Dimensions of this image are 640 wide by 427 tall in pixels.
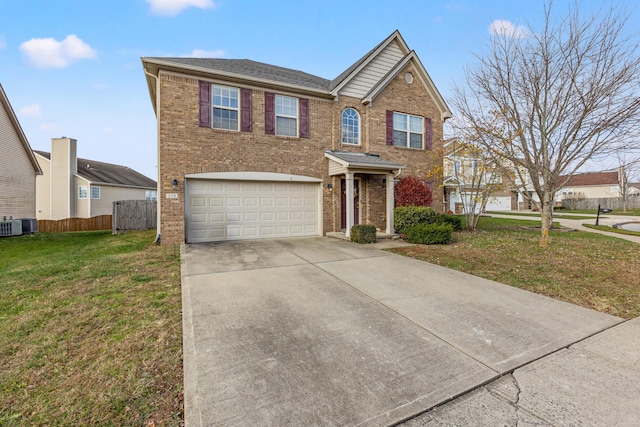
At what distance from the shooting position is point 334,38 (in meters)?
13.3

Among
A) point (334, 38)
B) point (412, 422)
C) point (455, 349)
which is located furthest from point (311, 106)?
point (412, 422)

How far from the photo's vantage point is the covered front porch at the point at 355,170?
10596mm

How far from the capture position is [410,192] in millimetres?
12797

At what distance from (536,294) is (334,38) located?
42.5 ft

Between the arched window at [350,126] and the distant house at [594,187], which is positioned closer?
the arched window at [350,126]

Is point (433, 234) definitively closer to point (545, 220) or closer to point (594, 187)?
point (545, 220)

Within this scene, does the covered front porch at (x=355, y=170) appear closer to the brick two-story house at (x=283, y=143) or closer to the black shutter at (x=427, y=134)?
the brick two-story house at (x=283, y=143)

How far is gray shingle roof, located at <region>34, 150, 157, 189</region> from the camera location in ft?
78.7

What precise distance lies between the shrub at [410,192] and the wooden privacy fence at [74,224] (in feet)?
63.5

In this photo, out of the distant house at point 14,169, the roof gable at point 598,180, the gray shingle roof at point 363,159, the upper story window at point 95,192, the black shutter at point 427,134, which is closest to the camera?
the gray shingle roof at point 363,159

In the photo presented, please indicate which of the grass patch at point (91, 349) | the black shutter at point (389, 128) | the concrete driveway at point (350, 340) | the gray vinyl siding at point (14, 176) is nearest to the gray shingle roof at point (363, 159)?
the black shutter at point (389, 128)

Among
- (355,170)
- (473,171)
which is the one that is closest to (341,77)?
(355,170)

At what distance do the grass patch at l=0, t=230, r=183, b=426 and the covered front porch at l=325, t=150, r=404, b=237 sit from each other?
6.41 m

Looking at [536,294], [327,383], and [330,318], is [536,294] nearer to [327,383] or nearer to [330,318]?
[330,318]
